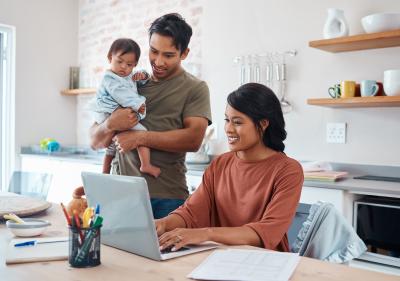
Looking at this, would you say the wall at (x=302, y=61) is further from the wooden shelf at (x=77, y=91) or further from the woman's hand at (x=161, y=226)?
the woman's hand at (x=161, y=226)

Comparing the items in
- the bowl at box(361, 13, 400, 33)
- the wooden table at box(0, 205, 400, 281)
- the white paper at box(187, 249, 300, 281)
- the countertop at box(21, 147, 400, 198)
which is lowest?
the wooden table at box(0, 205, 400, 281)

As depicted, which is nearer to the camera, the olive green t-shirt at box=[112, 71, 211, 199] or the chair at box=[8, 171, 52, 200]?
the olive green t-shirt at box=[112, 71, 211, 199]

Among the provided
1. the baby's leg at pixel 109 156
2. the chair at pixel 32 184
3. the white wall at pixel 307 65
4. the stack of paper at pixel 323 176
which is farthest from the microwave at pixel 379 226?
the chair at pixel 32 184

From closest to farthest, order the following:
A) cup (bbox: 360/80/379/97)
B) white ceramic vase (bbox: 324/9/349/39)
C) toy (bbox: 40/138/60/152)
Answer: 1. cup (bbox: 360/80/379/97)
2. white ceramic vase (bbox: 324/9/349/39)
3. toy (bbox: 40/138/60/152)

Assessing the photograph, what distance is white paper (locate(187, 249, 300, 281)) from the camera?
1013 mm

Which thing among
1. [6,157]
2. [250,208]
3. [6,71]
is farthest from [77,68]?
[250,208]

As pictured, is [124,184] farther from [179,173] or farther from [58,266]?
[179,173]

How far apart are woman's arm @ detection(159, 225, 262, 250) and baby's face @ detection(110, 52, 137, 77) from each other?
89 centimetres

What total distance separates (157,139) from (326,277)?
873mm

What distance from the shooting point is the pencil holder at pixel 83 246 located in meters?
1.09

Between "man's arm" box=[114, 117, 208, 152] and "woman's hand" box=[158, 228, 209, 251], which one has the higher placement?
"man's arm" box=[114, 117, 208, 152]

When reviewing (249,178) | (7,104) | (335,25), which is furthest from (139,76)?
(7,104)

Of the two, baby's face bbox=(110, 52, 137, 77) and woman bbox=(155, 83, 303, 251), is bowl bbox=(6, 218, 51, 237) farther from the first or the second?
baby's face bbox=(110, 52, 137, 77)

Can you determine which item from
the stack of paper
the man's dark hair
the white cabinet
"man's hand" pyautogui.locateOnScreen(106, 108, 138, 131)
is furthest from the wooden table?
the white cabinet
